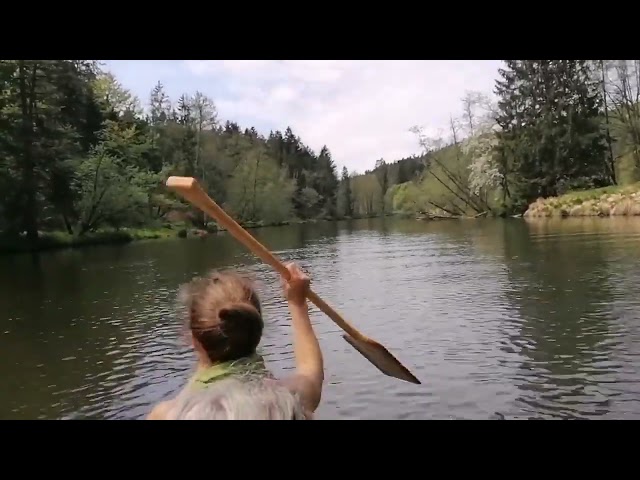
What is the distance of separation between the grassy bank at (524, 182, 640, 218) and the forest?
0.32 meters

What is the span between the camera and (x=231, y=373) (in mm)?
1196

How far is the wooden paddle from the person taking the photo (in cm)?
142

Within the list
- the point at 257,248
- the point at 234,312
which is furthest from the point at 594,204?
the point at 234,312

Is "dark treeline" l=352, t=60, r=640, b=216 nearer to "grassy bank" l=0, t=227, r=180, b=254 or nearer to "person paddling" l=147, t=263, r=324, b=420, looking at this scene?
"grassy bank" l=0, t=227, r=180, b=254

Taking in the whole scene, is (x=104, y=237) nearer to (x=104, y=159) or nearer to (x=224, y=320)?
(x=104, y=159)

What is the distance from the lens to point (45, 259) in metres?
12.9

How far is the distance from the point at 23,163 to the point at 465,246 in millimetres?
8932

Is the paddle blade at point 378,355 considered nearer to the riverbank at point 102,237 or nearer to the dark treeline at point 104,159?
the dark treeline at point 104,159

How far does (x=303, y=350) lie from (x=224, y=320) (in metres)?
0.21

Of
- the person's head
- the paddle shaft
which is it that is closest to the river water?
the person's head
